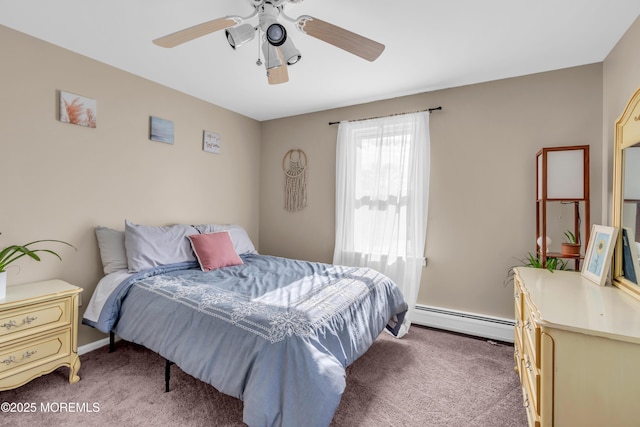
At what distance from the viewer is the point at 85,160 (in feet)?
8.14

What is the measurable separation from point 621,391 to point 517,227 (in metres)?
1.81

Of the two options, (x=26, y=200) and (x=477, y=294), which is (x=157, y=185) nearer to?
(x=26, y=200)

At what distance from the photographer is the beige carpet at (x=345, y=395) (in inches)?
67.7

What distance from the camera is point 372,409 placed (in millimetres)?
1823

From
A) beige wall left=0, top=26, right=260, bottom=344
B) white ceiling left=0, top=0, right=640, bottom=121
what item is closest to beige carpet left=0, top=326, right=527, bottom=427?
beige wall left=0, top=26, right=260, bottom=344

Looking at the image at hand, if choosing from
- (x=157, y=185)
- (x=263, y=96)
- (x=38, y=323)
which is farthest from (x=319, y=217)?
(x=38, y=323)

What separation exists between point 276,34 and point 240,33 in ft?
0.68

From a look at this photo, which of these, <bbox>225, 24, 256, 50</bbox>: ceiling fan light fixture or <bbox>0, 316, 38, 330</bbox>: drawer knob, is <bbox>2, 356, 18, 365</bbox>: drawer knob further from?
<bbox>225, 24, 256, 50</bbox>: ceiling fan light fixture

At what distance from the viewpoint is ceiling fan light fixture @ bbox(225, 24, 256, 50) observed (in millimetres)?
1583

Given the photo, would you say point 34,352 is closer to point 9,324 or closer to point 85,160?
point 9,324

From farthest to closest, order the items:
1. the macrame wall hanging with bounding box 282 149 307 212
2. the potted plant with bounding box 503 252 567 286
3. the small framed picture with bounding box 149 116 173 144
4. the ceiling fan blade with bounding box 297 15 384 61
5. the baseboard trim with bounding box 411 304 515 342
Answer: the macrame wall hanging with bounding box 282 149 307 212 < the small framed picture with bounding box 149 116 173 144 < the baseboard trim with bounding box 411 304 515 342 < the potted plant with bounding box 503 252 567 286 < the ceiling fan blade with bounding box 297 15 384 61

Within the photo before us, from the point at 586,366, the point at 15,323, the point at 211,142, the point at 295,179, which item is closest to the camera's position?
the point at 586,366

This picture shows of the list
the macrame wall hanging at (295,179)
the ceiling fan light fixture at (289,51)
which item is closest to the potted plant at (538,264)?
the ceiling fan light fixture at (289,51)

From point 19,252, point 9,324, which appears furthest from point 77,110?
point 9,324
